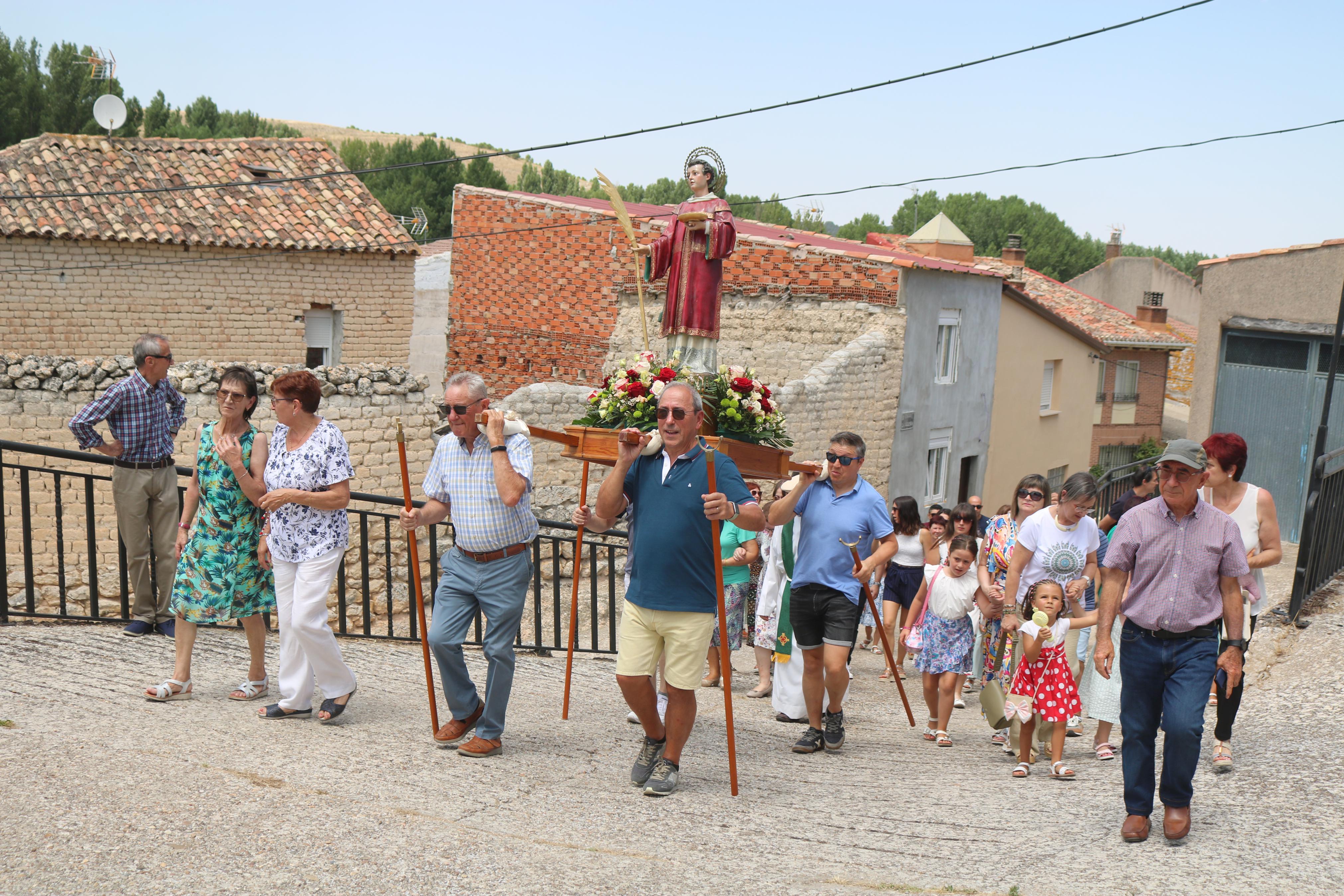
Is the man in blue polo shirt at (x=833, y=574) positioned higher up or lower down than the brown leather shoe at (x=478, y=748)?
higher up

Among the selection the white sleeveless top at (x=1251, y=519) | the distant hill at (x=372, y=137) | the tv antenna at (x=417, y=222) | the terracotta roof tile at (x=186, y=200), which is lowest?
the white sleeveless top at (x=1251, y=519)

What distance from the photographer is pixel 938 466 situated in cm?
2120

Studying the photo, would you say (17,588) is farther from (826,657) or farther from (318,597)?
(826,657)

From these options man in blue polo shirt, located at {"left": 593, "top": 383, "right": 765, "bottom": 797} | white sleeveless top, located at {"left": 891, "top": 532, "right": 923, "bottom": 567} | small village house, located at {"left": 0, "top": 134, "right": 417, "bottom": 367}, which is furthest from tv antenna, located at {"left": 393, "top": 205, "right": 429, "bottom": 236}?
man in blue polo shirt, located at {"left": 593, "top": 383, "right": 765, "bottom": 797}

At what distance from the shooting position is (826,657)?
6.27 meters

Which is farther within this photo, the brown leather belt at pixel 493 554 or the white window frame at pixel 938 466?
the white window frame at pixel 938 466

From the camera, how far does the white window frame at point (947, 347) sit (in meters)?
19.9

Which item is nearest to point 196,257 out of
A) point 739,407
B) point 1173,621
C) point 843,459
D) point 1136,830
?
point 739,407

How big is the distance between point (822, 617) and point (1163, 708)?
1.99 meters

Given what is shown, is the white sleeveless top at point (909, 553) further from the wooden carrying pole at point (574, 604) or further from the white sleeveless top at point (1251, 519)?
the wooden carrying pole at point (574, 604)

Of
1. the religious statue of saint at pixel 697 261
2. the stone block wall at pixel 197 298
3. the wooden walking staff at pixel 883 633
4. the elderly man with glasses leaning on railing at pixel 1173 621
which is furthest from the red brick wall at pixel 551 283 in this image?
the elderly man with glasses leaning on railing at pixel 1173 621

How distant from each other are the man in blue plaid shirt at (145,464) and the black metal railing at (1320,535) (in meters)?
7.84

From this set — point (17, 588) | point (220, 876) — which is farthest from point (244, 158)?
point (220, 876)

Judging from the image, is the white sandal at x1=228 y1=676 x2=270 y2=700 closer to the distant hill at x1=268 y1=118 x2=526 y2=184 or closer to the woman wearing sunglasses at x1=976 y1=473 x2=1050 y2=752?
the woman wearing sunglasses at x1=976 y1=473 x2=1050 y2=752
